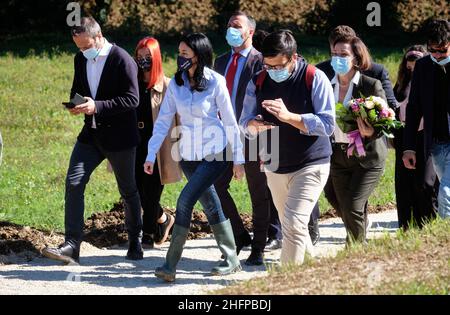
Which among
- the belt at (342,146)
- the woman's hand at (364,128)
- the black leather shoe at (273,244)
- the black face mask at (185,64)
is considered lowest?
the black leather shoe at (273,244)

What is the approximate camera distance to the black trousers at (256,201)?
9.39 m

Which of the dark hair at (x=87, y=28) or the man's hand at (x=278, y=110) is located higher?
the dark hair at (x=87, y=28)

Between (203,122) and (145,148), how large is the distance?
73.8 inches

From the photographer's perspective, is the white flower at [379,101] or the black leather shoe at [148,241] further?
the black leather shoe at [148,241]

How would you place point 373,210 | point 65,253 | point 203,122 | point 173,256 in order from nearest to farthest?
1. point 173,256
2. point 203,122
3. point 65,253
4. point 373,210

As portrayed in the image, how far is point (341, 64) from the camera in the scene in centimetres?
906

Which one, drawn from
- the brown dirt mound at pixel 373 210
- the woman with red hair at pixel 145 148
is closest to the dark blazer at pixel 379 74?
the woman with red hair at pixel 145 148

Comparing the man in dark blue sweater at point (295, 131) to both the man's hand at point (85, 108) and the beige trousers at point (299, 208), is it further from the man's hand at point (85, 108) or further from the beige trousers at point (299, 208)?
the man's hand at point (85, 108)

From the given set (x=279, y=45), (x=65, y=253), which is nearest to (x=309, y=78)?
(x=279, y=45)

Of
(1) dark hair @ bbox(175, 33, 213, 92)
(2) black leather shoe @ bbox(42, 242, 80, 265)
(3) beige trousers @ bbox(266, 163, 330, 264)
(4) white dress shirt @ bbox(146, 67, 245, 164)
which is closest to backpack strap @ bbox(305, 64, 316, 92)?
(3) beige trousers @ bbox(266, 163, 330, 264)

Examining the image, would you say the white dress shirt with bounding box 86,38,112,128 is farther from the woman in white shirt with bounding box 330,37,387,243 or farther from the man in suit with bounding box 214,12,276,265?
the woman in white shirt with bounding box 330,37,387,243

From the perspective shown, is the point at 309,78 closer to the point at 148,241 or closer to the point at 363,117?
the point at 363,117

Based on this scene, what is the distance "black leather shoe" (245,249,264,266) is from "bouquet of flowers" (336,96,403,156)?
1.21 metres

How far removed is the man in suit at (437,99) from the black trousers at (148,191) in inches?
104
